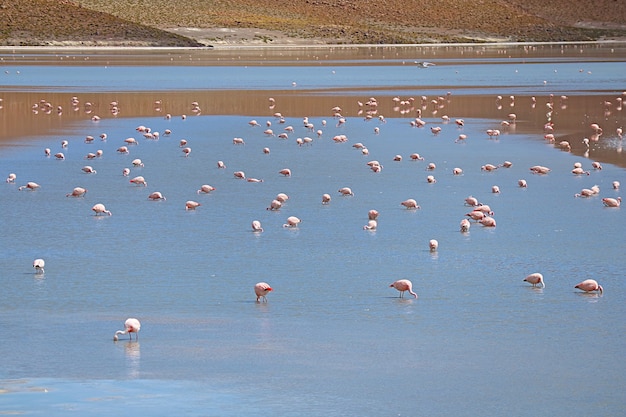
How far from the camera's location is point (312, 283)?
9383mm

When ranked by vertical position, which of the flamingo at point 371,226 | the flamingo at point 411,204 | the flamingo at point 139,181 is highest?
the flamingo at point 371,226

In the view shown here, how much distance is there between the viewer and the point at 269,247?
428 inches

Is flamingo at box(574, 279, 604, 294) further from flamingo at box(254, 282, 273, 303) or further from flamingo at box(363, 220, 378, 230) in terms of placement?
flamingo at box(363, 220, 378, 230)

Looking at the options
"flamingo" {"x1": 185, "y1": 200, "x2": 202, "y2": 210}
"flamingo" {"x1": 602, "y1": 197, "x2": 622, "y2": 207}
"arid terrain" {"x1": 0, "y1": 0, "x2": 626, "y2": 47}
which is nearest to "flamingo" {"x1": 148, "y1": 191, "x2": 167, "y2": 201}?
"flamingo" {"x1": 185, "y1": 200, "x2": 202, "y2": 210}

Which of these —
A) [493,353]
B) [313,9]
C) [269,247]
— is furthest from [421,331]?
[313,9]

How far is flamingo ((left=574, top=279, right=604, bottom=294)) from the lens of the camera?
8914 millimetres

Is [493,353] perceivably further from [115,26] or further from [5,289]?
[115,26]

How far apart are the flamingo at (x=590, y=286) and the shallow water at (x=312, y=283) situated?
109mm

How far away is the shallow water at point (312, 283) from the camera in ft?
21.9

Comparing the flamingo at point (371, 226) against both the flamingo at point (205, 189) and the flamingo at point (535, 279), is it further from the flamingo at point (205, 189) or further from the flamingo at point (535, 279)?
the flamingo at point (205, 189)

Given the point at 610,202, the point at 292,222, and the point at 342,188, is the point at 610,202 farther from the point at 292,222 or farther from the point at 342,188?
the point at 292,222

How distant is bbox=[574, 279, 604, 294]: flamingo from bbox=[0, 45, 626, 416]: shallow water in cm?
11

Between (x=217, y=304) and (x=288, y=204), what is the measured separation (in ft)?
15.5

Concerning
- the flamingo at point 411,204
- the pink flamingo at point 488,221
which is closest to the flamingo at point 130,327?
the pink flamingo at point 488,221
